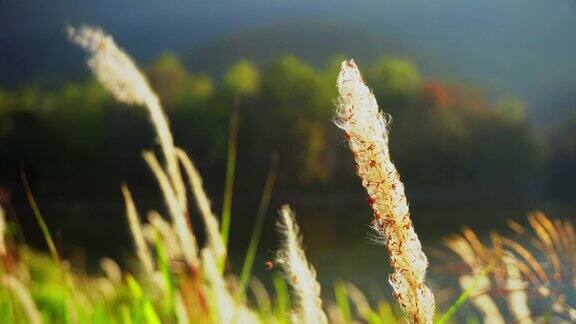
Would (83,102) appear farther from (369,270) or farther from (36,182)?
(369,270)

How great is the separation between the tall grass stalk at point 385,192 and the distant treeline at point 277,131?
148 cm

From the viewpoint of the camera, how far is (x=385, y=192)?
0.99 ft

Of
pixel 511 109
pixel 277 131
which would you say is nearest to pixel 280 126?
pixel 277 131

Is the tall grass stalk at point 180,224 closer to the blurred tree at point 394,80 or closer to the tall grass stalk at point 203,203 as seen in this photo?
the tall grass stalk at point 203,203

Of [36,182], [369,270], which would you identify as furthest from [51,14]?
[369,270]

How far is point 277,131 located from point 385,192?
1726mm

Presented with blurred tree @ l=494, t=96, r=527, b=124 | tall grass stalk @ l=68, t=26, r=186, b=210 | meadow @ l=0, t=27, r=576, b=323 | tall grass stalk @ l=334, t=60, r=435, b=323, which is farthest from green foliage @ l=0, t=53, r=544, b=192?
tall grass stalk @ l=334, t=60, r=435, b=323

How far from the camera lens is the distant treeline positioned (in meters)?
1.84

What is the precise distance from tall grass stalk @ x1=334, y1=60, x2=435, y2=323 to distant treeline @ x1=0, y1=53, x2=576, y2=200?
4.86 feet

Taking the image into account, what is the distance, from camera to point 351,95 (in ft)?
1.03

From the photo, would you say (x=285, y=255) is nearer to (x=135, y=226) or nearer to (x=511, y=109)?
(x=135, y=226)

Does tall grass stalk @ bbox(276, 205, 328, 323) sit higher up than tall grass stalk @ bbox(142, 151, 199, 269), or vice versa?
tall grass stalk @ bbox(142, 151, 199, 269)

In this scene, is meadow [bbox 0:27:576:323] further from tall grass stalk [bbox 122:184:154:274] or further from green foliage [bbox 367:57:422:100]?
green foliage [bbox 367:57:422:100]

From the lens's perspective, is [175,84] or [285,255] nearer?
[285,255]
